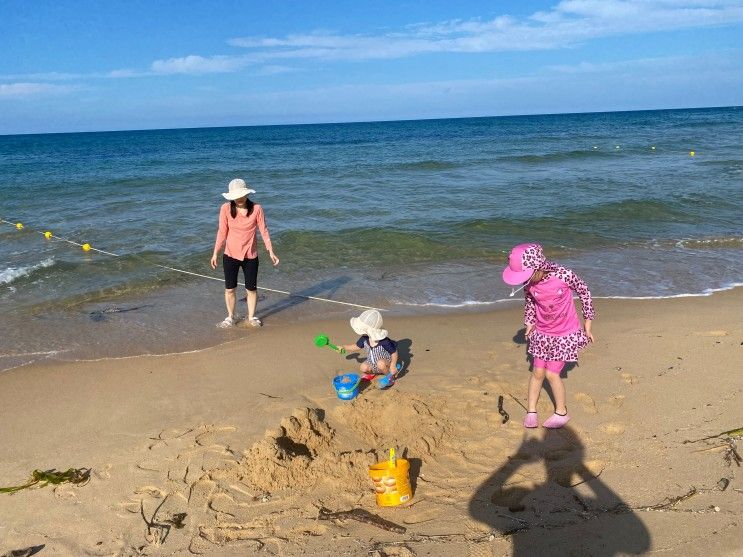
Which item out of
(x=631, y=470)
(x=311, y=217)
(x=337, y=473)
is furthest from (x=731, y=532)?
(x=311, y=217)

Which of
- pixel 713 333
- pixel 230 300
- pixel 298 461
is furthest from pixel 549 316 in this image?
pixel 230 300

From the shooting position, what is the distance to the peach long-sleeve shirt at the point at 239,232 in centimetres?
614

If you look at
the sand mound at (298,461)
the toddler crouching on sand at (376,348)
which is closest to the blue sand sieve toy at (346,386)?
the toddler crouching on sand at (376,348)

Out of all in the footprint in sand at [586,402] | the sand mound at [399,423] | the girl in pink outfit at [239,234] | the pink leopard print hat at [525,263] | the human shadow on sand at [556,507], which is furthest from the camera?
the girl in pink outfit at [239,234]

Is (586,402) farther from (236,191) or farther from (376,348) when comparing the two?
(236,191)

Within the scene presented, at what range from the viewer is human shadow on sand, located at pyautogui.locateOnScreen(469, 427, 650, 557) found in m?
2.91

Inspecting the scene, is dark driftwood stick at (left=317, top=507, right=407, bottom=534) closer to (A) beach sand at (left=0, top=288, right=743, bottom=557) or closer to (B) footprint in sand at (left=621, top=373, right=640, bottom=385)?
(A) beach sand at (left=0, top=288, right=743, bottom=557)

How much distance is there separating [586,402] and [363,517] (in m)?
2.19

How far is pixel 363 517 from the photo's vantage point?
10.4ft

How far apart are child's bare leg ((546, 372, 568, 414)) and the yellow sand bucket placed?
1385 mm

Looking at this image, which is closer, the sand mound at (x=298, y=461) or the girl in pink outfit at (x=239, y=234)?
the sand mound at (x=298, y=461)

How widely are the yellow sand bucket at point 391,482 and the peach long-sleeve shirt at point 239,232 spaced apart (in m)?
3.45

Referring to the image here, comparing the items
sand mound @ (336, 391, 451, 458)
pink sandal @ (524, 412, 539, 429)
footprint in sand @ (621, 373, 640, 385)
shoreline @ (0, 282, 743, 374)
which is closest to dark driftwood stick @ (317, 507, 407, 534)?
sand mound @ (336, 391, 451, 458)

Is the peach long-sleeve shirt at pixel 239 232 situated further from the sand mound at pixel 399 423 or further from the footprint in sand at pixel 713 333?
the footprint in sand at pixel 713 333
